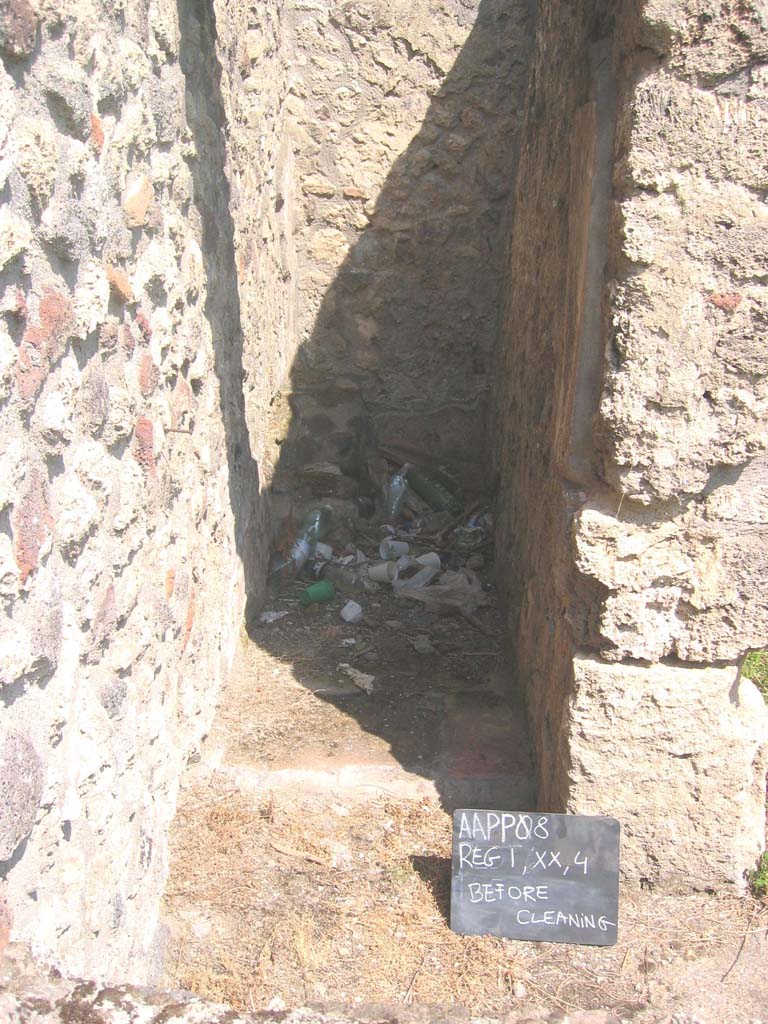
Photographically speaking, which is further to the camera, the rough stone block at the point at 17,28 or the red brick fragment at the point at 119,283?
the red brick fragment at the point at 119,283

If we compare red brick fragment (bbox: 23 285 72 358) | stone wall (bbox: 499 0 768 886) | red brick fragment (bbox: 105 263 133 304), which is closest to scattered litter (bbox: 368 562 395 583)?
stone wall (bbox: 499 0 768 886)

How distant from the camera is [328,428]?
15.7 ft

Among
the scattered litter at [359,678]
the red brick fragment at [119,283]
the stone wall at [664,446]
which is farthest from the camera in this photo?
the scattered litter at [359,678]

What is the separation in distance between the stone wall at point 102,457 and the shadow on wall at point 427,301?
5.99 ft

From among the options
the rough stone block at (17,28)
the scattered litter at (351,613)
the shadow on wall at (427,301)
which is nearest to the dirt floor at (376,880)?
the scattered litter at (351,613)

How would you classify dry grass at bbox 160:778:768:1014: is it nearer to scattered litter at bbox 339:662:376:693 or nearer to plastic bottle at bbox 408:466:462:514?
scattered litter at bbox 339:662:376:693

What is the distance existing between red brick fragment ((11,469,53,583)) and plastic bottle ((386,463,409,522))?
3.21 metres

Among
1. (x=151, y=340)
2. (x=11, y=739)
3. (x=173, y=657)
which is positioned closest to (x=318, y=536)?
(x=173, y=657)

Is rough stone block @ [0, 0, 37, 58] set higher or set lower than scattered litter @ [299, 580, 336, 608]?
higher

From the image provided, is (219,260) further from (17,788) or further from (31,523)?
(17,788)

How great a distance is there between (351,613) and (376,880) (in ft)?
5.09

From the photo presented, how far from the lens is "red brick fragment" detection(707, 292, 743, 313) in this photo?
1918 millimetres

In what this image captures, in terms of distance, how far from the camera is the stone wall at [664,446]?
1.85m

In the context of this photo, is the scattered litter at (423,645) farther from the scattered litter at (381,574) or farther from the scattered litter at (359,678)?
the scattered litter at (381,574)
